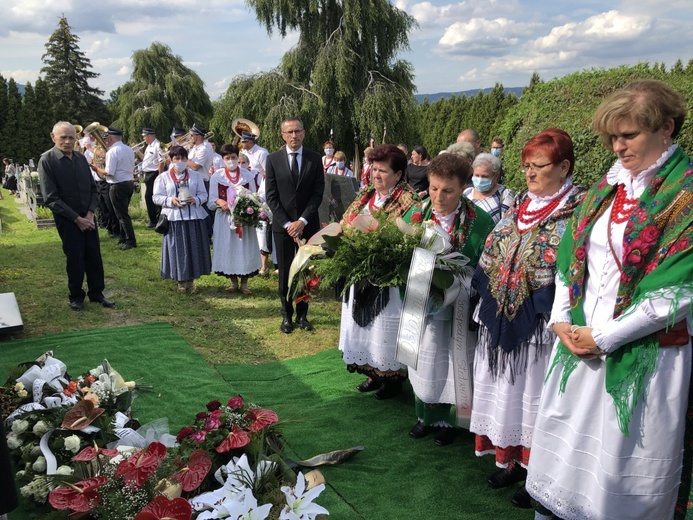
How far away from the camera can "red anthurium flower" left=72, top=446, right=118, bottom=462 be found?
9.70 feet

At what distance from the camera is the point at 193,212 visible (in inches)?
307

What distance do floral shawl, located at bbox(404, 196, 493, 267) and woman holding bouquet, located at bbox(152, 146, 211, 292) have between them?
4.83 meters

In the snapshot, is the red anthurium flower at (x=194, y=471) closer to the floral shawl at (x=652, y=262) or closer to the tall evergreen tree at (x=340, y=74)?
the floral shawl at (x=652, y=262)

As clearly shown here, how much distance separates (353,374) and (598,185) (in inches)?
124

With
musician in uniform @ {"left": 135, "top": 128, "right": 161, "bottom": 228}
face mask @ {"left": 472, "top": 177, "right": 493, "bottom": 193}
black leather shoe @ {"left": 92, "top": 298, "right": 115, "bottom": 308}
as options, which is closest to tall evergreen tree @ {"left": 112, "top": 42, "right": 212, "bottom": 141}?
musician in uniform @ {"left": 135, "top": 128, "right": 161, "bottom": 228}

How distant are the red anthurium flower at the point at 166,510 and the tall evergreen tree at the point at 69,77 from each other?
48.8 meters

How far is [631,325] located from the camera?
7.52 feet

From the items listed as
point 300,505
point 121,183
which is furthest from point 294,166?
point 121,183

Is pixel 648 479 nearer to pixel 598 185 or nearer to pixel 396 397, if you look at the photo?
pixel 598 185

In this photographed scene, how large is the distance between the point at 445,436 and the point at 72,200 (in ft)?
16.1

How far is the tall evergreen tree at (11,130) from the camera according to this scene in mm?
36969

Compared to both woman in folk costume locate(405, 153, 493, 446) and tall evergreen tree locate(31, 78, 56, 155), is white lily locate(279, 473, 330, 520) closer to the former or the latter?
woman in folk costume locate(405, 153, 493, 446)

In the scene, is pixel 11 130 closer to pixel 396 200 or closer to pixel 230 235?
pixel 230 235

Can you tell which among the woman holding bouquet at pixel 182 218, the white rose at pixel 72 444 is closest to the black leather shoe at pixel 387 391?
the white rose at pixel 72 444
